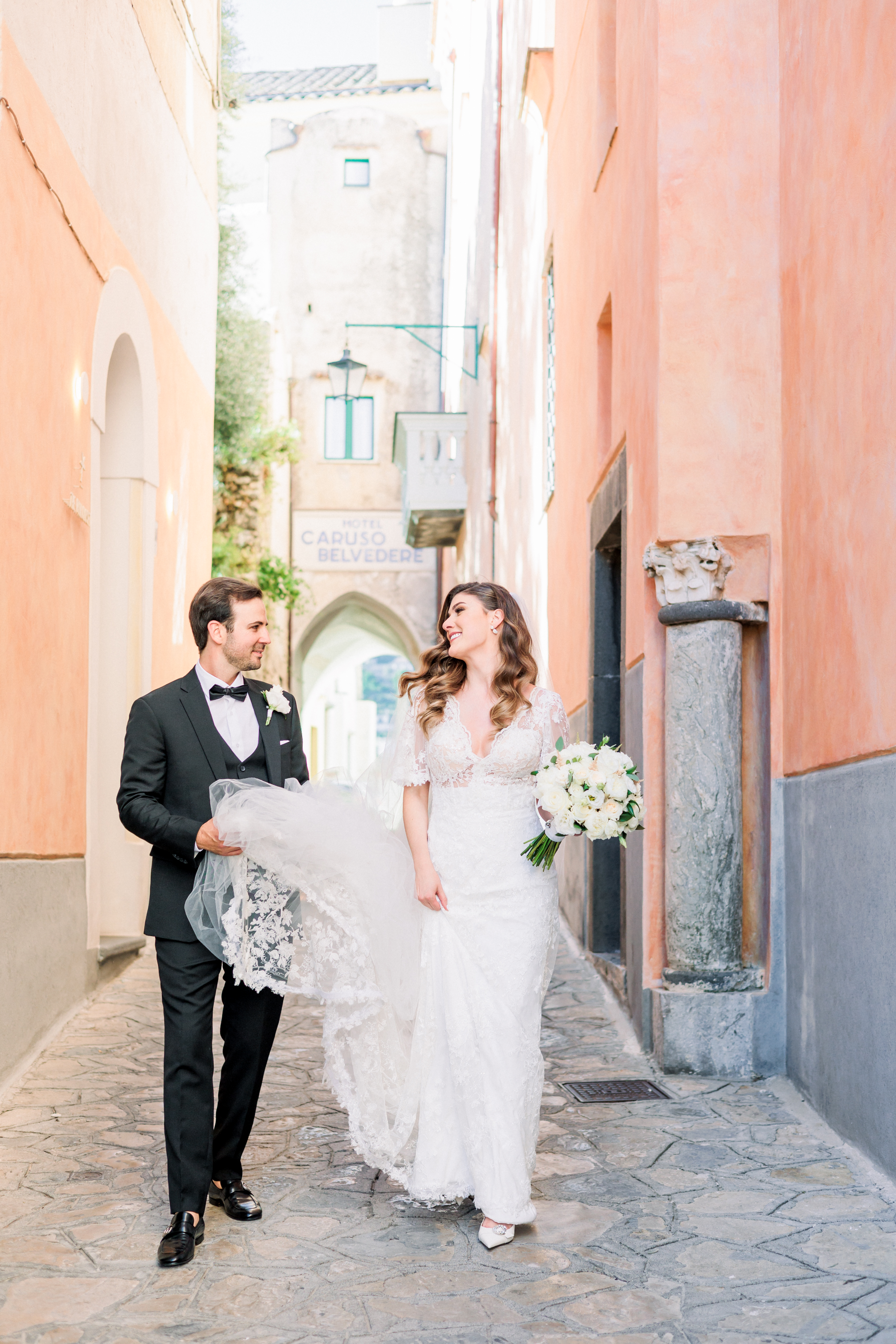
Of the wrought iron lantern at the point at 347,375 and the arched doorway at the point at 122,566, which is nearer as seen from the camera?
the arched doorway at the point at 122,566

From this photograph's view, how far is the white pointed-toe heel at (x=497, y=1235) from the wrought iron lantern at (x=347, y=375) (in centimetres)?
1555

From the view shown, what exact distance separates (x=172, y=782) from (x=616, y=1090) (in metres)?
2.61

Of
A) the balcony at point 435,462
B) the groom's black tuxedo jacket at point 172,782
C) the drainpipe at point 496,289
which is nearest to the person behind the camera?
the groom's black tuxedo jacket at point 172,782

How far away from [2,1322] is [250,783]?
5.06ft

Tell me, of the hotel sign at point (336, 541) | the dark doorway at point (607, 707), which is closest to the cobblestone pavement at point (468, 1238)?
the dark doorway at point (607, 707)

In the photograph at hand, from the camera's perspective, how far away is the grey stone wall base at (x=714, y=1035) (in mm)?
5766

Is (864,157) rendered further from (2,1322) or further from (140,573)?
(140,573)

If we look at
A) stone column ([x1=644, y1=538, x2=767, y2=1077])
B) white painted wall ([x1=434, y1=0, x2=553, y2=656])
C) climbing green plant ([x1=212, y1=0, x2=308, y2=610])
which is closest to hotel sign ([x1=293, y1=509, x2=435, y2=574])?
climbing green plant ([x1=212, y1=0, x2=308, y2=610])

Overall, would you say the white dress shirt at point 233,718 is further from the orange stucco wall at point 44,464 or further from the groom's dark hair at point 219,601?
the orange stucco wall at point 44,464

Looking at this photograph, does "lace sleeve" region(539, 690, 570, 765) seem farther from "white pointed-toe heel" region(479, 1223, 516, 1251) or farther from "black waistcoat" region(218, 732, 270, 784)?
"white pointed-toe heel" region(479, 1223, 516, 1251)

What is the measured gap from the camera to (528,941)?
13.4ft

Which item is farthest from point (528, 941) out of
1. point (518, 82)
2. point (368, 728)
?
point (368, 728)

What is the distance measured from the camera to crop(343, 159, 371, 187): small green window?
86.8ft

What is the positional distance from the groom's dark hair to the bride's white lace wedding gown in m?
0.49
